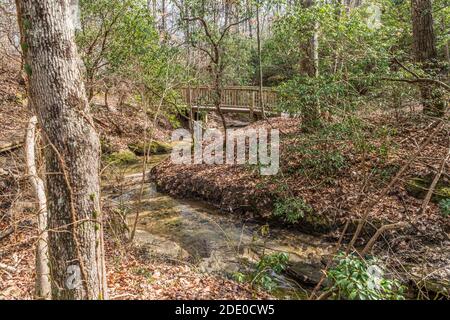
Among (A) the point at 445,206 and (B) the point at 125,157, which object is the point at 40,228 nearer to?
(A) the point at 445,206

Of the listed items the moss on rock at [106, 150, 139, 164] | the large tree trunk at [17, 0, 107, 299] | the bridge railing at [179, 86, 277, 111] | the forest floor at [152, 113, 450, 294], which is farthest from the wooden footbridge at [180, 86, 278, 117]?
the large tree trunk at [17, 0, 107, 299]

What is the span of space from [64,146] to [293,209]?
16.6 ft

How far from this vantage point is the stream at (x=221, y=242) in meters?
5.45

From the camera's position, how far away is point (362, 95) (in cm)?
681

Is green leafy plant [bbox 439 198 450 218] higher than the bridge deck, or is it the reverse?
the bridge deck

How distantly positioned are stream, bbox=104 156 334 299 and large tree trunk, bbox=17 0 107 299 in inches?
112

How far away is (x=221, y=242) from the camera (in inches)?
258

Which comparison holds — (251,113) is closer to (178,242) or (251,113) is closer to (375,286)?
(178,242)

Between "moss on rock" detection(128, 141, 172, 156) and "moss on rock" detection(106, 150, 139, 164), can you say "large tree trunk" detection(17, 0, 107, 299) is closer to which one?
"moss on rock" detection(106, 150, 139, 164)

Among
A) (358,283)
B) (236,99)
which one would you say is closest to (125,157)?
(236,99)

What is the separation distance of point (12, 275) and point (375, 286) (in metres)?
4.46

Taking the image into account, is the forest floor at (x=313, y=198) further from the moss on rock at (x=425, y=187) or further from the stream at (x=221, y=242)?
the stream at (x=221, y=242)

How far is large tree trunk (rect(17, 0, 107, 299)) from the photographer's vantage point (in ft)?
8.61
